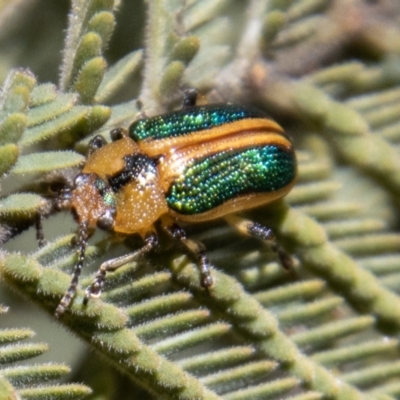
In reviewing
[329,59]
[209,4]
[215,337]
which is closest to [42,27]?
[209,4]

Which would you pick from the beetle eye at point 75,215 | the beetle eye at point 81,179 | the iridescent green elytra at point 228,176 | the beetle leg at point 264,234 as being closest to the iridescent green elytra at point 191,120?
the iridescent green elytra at point 228,176

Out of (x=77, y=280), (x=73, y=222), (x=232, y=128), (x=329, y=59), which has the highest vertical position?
(x=329, y=59)

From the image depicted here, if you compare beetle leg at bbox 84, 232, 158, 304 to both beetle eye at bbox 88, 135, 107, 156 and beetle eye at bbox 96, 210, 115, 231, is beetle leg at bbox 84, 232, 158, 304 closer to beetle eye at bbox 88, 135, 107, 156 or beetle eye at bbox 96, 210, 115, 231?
beetle eye at bbox 96, 210, 115, 231

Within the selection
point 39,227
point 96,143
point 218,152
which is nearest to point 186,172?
point 218,152

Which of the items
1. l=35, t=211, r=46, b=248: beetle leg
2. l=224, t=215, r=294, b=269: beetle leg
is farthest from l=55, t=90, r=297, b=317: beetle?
l=35, t=211, r=46, b=248: beetle leg

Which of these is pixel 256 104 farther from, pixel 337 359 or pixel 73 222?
pixel 337 359

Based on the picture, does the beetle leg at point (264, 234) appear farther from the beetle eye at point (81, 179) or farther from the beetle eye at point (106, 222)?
the beetle eye at point (81, 179)
